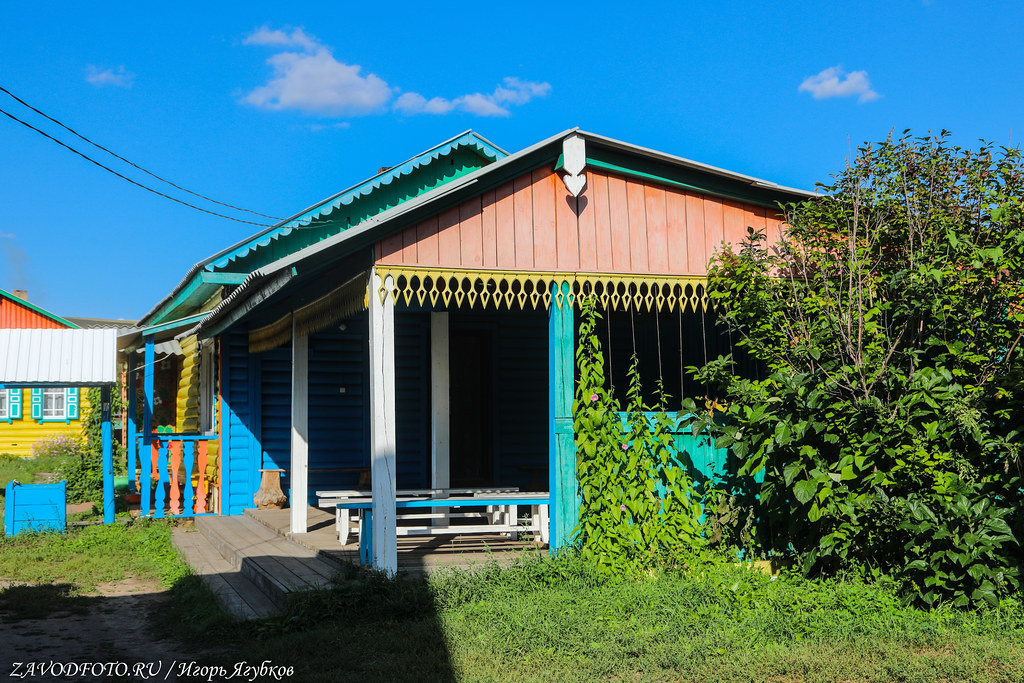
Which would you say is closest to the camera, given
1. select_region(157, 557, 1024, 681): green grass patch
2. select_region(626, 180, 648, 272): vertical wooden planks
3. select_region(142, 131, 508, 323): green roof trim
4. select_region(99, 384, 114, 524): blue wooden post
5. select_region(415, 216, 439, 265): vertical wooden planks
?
select_region(157, 557, 1024, 681): green grass patch

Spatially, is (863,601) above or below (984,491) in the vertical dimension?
below

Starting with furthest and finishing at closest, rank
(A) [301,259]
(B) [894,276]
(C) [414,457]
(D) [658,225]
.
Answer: (C) [414,457]
(D) [658,225]
(A) [301,259]
(B) [894,276]

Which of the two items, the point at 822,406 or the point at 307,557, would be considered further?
the point at 307,557

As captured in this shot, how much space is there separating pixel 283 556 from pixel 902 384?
223 inches

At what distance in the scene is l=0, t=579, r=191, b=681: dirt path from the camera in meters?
5.62

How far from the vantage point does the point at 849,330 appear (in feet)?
20.9

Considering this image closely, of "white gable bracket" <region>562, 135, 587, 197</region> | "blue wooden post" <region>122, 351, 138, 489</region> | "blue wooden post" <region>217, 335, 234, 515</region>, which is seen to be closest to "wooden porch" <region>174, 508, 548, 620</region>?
"blue wooden post" <region>217, 335, 234, 515</region>

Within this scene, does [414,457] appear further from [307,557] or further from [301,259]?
[301,259]

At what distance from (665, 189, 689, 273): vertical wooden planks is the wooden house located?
2cm

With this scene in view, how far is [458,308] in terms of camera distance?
11.6 m

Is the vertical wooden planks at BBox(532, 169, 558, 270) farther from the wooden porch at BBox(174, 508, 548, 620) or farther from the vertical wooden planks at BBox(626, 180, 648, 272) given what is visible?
the wooden porch at BBox(174, 508, 548, 620)

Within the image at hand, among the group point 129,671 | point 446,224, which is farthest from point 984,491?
point 129,671

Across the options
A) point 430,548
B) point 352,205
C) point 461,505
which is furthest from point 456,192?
point 352,205

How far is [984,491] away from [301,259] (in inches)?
201
